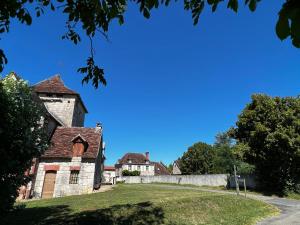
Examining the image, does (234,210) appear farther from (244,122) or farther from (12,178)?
(244,122)

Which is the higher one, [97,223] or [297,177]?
[297,177]

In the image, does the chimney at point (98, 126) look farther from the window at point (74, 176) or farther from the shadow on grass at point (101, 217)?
the shadow on grass at point (101, 217)

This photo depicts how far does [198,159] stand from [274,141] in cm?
3914

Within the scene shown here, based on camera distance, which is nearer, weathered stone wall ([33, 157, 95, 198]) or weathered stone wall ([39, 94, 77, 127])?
weathered stone wall ([33, 157, 95, 198])

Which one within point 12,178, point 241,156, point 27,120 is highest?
point 241,156

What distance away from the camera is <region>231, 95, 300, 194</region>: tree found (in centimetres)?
2473

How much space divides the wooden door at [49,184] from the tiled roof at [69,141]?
1.72 metres

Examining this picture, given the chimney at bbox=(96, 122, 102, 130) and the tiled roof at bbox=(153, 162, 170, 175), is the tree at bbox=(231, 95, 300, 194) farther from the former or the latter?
the tiled roof at bbox=(153, 162, 170, 175)

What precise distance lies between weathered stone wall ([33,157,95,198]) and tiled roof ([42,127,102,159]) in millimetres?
739

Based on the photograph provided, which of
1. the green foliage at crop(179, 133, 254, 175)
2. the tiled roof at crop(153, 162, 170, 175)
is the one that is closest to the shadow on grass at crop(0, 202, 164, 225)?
the green foliage at crop(179, 133, 254, 175)

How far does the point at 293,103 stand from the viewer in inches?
1035

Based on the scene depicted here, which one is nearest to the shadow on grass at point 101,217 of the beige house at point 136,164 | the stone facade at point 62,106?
the stone facade at point 62,106

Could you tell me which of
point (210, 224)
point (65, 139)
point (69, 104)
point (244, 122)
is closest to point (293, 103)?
point (244, 122)

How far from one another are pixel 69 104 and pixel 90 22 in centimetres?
3032
